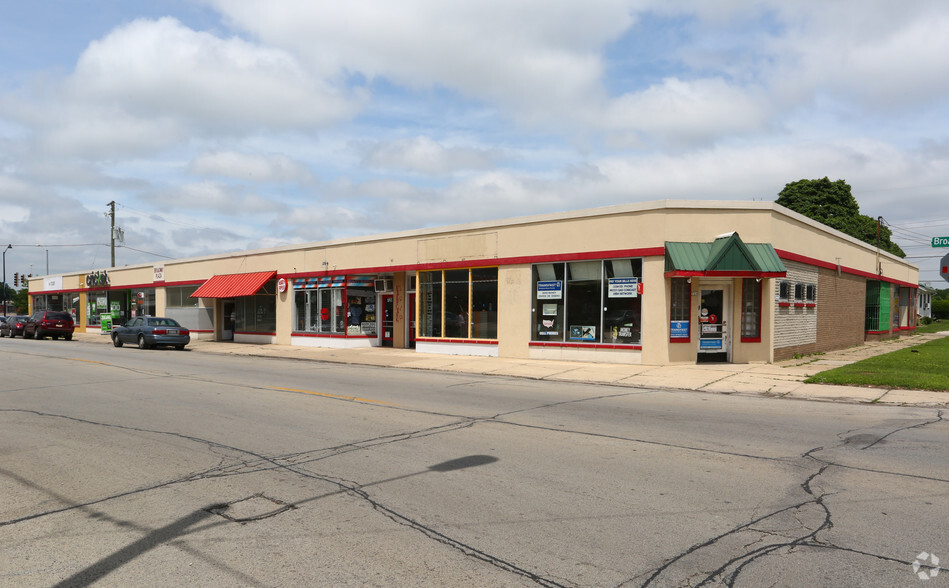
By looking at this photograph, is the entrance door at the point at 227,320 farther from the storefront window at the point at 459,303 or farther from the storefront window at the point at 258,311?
the storefront window at the point at 459,303

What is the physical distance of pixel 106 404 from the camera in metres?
11.8

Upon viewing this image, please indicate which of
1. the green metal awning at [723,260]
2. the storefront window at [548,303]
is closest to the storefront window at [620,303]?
the green metal awning at [723,260]

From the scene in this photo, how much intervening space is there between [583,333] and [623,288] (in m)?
1.94

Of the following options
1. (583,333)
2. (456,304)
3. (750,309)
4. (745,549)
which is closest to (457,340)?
(456,304)

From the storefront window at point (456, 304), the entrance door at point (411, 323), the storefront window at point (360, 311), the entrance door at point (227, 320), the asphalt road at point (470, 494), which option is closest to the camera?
the asphalt road at point (470, 494)

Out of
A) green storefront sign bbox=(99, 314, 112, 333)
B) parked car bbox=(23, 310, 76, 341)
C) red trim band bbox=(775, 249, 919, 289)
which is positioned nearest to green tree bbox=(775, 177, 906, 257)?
red trim band bbox=(775, 249, 919, 289)

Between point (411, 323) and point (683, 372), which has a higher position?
point (411, 323)

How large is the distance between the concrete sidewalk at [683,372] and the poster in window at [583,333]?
887 millimetres

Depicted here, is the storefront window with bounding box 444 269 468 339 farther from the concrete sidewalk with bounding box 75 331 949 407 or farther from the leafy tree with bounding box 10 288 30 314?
the leafy tree with bounding box 10 288 30 314

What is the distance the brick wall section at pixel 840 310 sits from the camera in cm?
2358

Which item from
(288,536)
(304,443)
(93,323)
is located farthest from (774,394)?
(93,323)

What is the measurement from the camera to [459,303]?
78.0 feet

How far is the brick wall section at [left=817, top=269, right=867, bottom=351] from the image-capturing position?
77.4 feet

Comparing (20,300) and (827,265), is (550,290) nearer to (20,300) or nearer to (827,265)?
(827,265)
